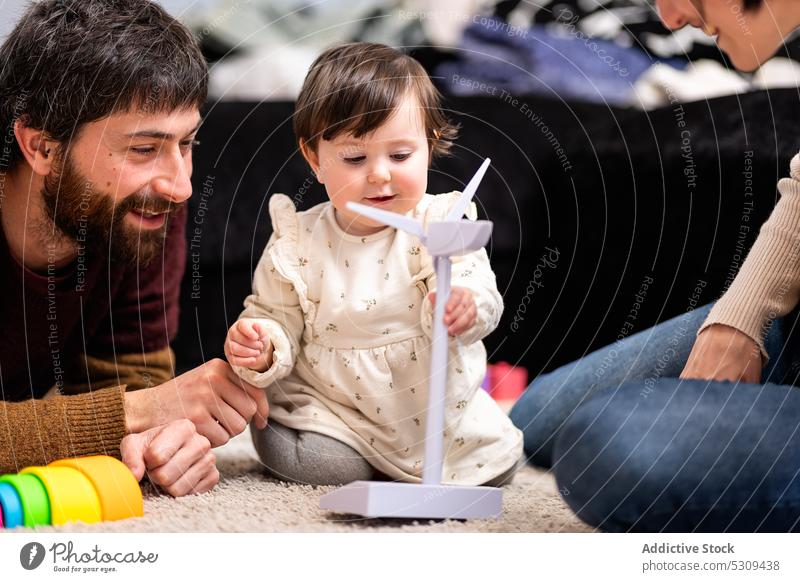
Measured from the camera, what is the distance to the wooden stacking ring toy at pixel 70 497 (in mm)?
884

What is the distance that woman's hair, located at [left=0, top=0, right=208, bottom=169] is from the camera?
103 cm

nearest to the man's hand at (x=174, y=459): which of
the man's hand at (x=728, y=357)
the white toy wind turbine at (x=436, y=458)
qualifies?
the white toy wind turbine at (x=436, y=458)

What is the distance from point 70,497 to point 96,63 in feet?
1.39

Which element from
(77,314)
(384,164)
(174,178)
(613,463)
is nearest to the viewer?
(613,463)

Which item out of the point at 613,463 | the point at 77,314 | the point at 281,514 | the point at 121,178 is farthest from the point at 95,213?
the point at 613,463

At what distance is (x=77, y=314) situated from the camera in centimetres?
122

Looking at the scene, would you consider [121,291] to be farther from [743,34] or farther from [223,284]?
[743,34]

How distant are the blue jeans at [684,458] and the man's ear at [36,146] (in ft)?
2.00

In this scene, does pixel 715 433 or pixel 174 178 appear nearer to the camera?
pixel 715 433

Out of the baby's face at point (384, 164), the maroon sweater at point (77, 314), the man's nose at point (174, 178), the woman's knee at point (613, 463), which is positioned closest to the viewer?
the woman's knee at point (613, 463)

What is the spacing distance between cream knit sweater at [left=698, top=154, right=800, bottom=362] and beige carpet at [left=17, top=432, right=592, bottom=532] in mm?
237

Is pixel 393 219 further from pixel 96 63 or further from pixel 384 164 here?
pixel 96 63

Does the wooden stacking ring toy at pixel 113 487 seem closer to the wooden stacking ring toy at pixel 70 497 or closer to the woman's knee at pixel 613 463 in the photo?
the wooden stacking ring toy at pixel 70 497
